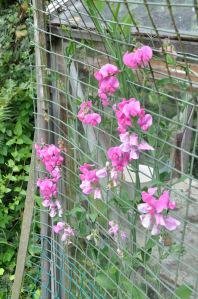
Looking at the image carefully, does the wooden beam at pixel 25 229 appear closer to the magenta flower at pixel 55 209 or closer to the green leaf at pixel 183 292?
the magenta flower at pixel 55 209

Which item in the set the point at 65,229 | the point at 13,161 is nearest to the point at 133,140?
the point at 65,229

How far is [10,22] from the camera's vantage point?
4082mm

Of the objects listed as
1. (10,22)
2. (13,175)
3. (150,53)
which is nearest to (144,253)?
(150,53)

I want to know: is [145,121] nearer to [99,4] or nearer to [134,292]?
[99,4]

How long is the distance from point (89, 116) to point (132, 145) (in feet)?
0.90

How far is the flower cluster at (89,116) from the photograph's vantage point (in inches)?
63.8

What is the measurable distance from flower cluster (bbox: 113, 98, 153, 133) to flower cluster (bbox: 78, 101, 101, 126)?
0.78 ft

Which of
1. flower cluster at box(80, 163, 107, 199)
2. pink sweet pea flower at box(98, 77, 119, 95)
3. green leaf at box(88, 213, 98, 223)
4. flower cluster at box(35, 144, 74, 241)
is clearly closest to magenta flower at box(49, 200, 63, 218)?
flower cluster at box(35, 144, 74, 241)

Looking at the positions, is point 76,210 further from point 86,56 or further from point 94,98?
point 86,56

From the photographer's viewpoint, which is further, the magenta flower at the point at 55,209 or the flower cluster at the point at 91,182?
the magenta flower at the point at 55,209

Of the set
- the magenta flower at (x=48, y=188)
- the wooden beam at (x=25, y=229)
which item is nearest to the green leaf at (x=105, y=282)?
the magenta flower at (x=48, y=188)

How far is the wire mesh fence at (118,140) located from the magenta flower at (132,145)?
0.10 feet

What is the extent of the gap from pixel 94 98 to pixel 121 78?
36cm

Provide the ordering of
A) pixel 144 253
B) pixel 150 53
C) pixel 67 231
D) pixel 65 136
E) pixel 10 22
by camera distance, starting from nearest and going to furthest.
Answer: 1. pixel 150 53
2. pixel 144 253
3. pixel 67 231
4. pixel 65 136
5. pixel 10 22
